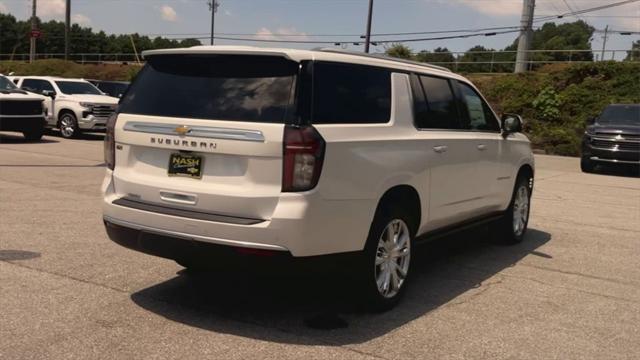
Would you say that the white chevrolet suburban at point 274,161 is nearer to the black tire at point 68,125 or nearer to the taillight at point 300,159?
the taillight at point 300,159

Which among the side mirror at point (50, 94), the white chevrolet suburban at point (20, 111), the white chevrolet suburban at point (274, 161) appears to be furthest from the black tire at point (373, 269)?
the side mirror at point (50, 94)

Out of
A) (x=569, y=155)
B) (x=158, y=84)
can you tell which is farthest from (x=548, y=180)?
(x=158, y=84)

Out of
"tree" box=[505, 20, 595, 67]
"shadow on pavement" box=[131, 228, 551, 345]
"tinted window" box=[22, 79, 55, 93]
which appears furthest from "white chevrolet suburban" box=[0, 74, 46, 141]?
"tree" box=[505, 20, 595, 67]

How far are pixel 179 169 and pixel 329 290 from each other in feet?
5.59

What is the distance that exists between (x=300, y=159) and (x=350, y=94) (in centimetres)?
78

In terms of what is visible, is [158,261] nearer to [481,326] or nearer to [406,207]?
[406,207]

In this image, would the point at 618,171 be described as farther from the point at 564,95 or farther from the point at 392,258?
the point at 392,258

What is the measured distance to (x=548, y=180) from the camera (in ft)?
48.0

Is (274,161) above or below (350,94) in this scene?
below

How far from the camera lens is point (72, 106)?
64.5 feet

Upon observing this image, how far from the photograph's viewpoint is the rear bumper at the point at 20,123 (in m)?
16.8

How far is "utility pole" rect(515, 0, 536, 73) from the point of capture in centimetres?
3038

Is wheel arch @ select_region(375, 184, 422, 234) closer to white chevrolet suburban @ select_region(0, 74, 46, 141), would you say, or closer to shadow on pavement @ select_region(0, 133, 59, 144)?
white chevrolet suburban @ select_region(0, 74, 46, 141)

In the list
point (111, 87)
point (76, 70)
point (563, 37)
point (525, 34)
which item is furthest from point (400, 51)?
point (563, 37)
